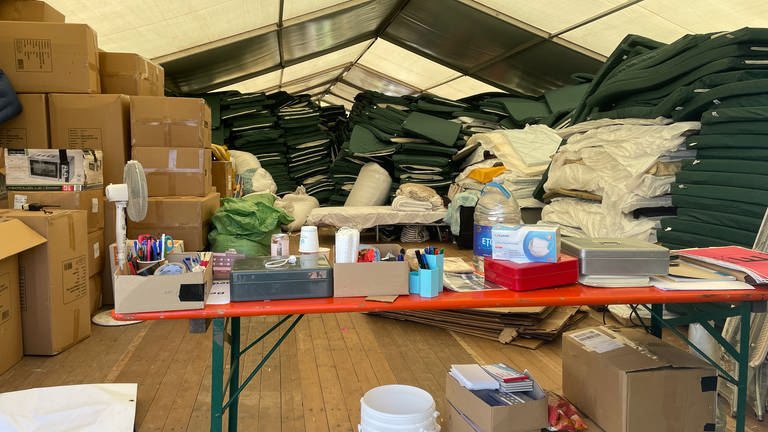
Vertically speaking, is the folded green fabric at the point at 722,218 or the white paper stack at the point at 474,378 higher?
the folded green fabric at the point at 722,218

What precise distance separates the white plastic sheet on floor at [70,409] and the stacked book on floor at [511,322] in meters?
1.74

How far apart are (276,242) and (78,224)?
182 cm

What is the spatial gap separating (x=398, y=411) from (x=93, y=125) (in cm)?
296

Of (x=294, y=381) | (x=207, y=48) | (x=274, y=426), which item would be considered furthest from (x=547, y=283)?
(x=207, y=48)

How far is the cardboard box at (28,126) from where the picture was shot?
11.2 feet

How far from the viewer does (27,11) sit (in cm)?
346

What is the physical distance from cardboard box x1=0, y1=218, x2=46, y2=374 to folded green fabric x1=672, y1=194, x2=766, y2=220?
3304mm

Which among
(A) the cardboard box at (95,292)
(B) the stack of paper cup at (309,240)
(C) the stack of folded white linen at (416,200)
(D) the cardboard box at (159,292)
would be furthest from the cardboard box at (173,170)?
(D) the cardboard box at (159,292)

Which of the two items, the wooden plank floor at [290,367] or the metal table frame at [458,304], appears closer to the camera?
the metal table frame at [458,304]

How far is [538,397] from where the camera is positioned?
171 cm

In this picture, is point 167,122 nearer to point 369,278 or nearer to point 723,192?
point 369,278

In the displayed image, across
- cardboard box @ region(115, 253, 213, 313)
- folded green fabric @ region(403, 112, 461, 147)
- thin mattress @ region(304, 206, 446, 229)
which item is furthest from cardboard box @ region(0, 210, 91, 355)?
folded green fabric @ region(403, 112, 461, 147)

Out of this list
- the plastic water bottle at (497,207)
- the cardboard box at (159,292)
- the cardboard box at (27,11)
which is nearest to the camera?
the cardboard box at (159,292)

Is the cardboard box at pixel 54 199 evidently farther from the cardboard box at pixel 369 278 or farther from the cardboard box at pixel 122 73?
the cardboard box at pixel 369 278
